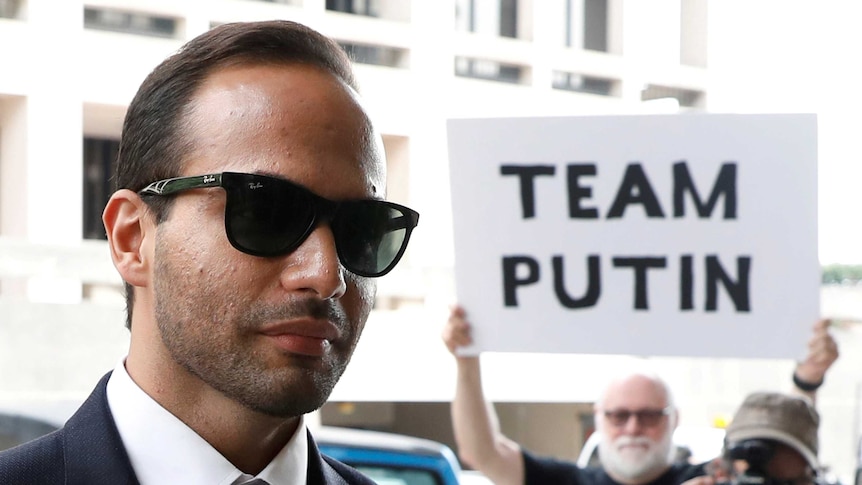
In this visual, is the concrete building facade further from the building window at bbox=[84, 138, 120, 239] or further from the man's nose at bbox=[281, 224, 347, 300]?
the man's nose at bbox=[281, 224, 347, 300]

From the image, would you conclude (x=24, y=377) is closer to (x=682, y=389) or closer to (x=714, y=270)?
(x=714, y=270)

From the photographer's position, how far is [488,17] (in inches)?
152

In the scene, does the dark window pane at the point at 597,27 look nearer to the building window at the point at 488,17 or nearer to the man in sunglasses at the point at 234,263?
the building window at the point at 488,17

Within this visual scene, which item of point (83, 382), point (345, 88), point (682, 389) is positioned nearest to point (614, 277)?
point (345, 88)

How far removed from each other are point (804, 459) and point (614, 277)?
385 millimetres

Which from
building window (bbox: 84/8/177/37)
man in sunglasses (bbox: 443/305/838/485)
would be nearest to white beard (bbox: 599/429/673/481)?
man in sunglasses (bbox: 443/305/838/485)

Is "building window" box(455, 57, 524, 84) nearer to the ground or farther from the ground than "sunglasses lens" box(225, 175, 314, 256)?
farther from the ground

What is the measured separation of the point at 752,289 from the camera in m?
1.87

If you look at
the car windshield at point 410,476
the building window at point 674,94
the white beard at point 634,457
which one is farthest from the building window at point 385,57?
the white beard at point 634,457

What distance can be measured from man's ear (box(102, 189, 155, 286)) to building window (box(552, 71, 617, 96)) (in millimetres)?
3277

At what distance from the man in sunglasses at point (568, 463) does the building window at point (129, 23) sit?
4.31 feet

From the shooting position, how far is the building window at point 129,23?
9.25ft

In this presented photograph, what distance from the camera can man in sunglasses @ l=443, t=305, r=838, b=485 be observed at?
186 centimetres

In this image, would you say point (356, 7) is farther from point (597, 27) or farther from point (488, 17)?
point (597, 27)
